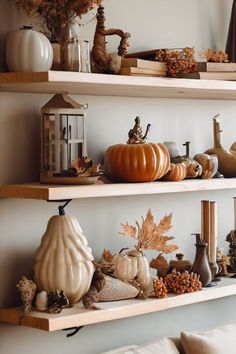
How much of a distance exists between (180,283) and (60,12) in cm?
104

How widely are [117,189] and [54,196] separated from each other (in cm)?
27

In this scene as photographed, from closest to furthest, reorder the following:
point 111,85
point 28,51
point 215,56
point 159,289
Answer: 1. point 28,51
2. point 111,85
3. point 159,289
4. point 215,56

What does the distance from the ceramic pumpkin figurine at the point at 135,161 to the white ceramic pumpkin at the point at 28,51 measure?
42 cm

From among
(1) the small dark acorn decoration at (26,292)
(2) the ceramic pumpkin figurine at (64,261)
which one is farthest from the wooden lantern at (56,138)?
(1) the small dark acorn decoration at (26,292)

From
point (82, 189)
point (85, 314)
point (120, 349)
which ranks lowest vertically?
point (120, 349)

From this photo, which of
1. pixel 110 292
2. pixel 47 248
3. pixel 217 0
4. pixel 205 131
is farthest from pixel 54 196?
pixel 217 0

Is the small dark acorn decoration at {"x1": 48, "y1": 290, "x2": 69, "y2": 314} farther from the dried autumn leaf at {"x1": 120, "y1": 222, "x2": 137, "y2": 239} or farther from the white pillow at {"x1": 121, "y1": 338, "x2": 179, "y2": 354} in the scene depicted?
the dried autumn leaf at {"x1": 120, "y1": 222, "x2": 137, "y2": 239}

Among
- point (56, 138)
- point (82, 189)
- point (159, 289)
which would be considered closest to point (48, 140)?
point (56, 138)

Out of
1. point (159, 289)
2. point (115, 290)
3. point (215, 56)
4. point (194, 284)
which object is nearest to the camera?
point (115, 290)

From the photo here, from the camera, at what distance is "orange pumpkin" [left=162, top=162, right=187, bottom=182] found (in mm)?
2996

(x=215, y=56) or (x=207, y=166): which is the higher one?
(x=215, y=56)

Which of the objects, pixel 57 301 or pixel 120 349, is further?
pixel 120 349

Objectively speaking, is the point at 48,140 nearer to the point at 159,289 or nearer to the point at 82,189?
the point at 82,189

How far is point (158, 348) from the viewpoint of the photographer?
2.91 meters
